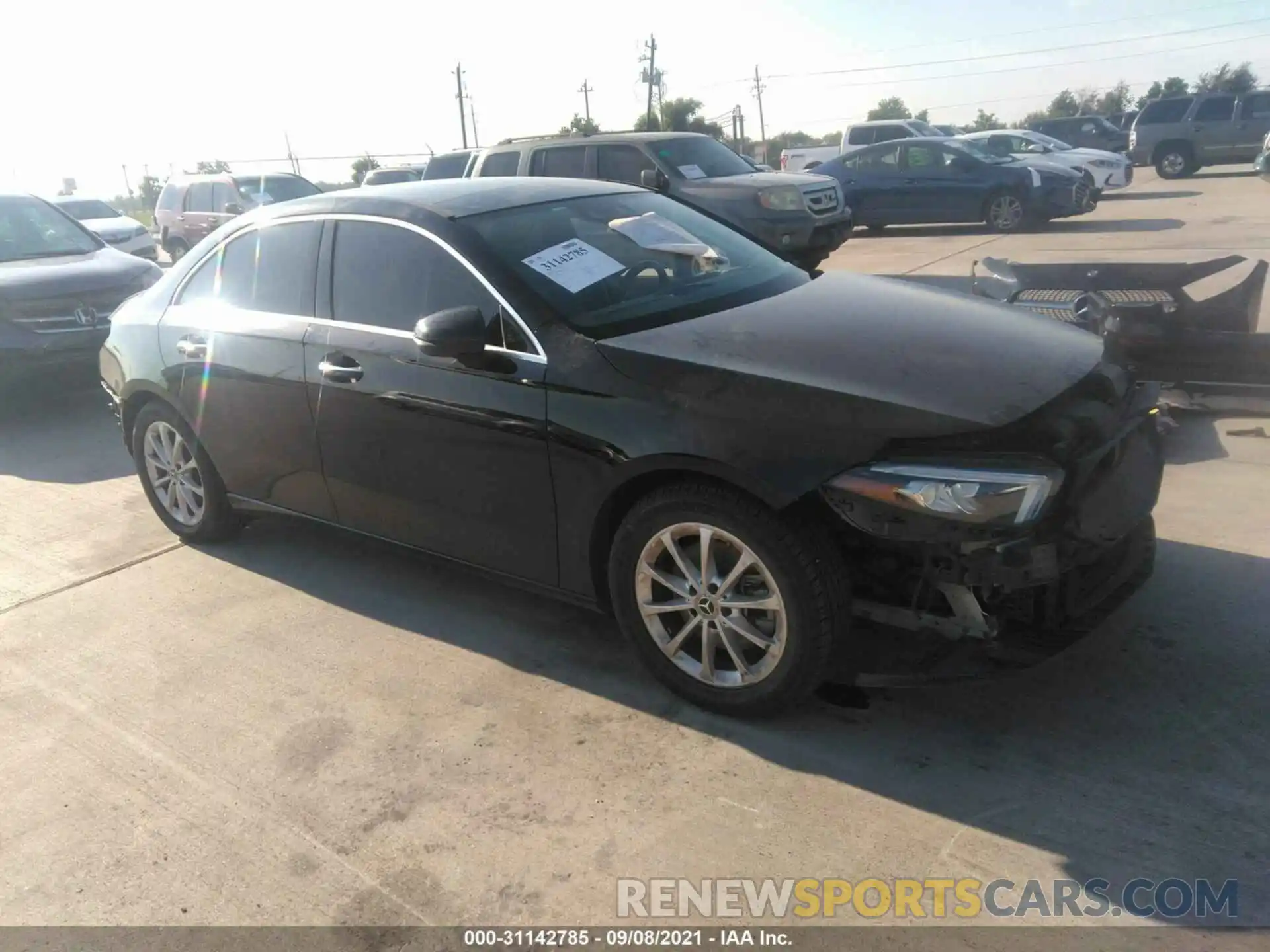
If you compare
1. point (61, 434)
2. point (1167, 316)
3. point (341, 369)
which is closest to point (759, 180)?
point (1167, 316)

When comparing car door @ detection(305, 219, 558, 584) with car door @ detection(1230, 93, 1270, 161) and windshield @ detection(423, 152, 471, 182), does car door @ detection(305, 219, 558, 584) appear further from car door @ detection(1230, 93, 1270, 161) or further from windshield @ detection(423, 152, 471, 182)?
car door @ detection(1230, 93, 1270, 161)

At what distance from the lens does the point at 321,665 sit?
12.6ft

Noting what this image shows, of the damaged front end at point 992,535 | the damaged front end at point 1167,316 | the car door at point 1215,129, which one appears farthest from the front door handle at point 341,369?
the car door at point 1215,129

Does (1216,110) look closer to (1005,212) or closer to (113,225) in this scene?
(1005,212)

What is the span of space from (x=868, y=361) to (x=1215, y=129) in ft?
86.7

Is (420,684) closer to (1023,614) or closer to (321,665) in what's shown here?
(321,665)

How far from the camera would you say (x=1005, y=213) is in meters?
16.1

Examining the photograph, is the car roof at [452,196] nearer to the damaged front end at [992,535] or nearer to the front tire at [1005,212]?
the damaged front end at [992,535]

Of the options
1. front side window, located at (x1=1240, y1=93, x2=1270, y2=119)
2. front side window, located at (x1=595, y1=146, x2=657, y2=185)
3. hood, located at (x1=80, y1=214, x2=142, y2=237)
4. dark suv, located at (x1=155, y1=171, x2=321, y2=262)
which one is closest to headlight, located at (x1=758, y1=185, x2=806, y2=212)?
front side window, located at (x1=595, y1=146, x2=657, y2=185)

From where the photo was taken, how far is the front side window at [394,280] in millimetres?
3650

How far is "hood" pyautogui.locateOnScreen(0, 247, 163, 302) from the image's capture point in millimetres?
7637

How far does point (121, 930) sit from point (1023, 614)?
2568 millimetres

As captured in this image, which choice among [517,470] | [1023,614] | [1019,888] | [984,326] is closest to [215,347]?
[517,470]

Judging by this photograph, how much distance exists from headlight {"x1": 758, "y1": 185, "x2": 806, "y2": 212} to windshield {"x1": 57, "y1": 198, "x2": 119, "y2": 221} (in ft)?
43.9
